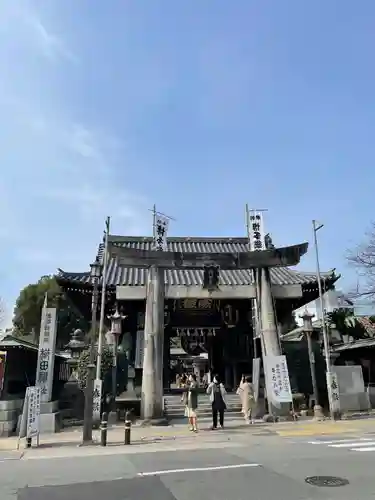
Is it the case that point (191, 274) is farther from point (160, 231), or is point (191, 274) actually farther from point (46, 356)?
point (46, 356)

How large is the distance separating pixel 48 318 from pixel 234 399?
35.4 feet

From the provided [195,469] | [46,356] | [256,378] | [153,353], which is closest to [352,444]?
[195,469]

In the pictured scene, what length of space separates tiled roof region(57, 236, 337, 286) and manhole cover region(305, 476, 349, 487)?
18.0 metres

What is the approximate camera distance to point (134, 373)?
24094mm

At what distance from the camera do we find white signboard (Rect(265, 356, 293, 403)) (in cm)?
1883

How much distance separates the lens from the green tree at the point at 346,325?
28.0 meters

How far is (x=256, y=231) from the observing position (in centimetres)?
2172

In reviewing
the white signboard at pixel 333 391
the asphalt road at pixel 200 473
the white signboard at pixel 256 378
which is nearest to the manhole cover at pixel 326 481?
the asphalt road at pixel 200 473

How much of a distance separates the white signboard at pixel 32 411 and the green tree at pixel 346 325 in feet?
63.5

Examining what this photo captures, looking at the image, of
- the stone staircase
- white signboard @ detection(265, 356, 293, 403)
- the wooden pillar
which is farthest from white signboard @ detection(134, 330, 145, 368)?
white signboard @ detection(265, 356, 293, 403)

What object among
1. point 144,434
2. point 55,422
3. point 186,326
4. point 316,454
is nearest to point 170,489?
point 316,454

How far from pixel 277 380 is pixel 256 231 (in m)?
6.95

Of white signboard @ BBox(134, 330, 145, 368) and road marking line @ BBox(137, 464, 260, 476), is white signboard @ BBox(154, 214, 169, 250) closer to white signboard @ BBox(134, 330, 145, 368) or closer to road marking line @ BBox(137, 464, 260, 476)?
white signboard @ BBox(134, 330, 145, 368)

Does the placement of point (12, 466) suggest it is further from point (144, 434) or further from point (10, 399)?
point (10, 399)
